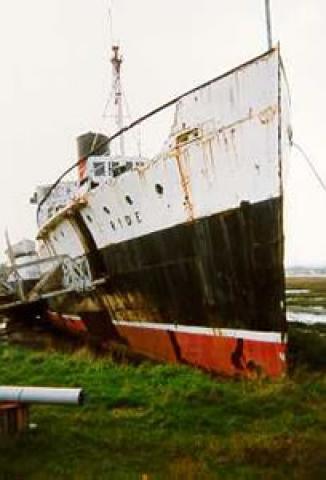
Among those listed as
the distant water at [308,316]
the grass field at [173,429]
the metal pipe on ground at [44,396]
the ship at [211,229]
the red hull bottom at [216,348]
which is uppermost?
the ship at [211,229]

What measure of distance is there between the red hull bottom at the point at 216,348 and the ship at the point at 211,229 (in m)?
0.02

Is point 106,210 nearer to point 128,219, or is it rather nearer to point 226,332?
point 128,219

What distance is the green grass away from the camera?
620 cm

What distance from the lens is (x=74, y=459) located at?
6.55m

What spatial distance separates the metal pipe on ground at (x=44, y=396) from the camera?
22.7ft

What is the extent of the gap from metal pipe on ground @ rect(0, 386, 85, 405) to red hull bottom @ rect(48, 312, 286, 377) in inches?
149

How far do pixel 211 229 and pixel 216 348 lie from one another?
1880 millimetres

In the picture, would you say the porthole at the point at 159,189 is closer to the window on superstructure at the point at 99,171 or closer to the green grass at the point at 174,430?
the green grass at the point at 174,430

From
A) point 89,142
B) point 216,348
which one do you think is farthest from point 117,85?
point 216,348

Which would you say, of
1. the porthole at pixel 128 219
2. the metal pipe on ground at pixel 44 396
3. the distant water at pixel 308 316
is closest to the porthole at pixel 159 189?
the porthole at pixel 128 219

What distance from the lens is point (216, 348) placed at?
10.9 m

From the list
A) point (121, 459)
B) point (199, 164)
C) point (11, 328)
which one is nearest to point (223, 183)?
point (199, 164)

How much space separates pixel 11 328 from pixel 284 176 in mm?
12461

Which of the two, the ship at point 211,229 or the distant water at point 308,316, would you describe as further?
the distant water at point 308,316
